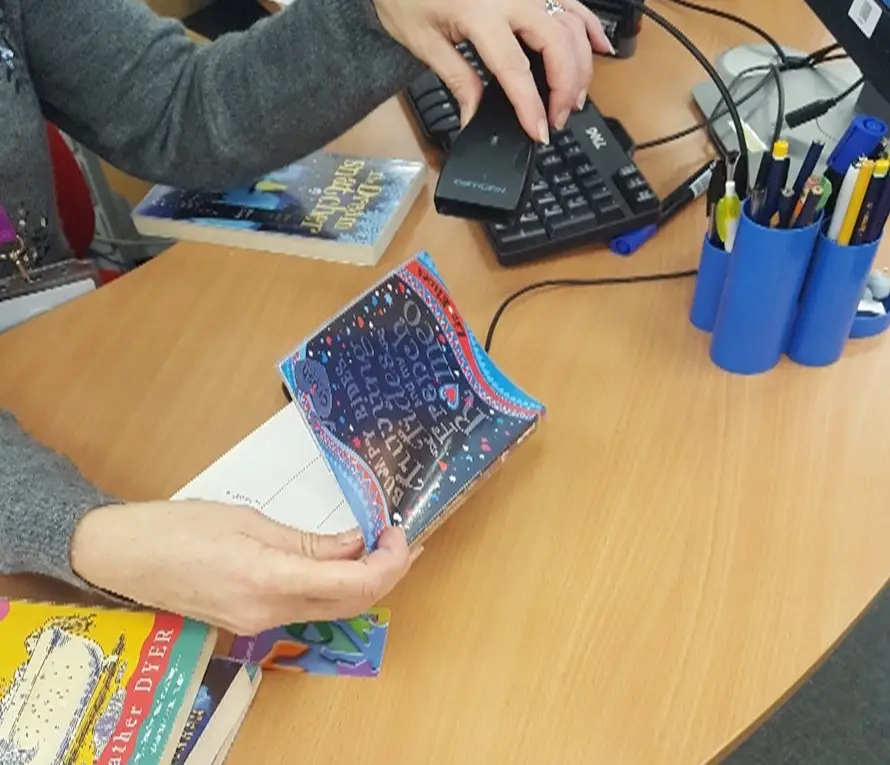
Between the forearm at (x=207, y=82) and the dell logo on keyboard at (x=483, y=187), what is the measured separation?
15 centimetres

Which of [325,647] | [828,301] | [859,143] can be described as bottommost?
[325,647]

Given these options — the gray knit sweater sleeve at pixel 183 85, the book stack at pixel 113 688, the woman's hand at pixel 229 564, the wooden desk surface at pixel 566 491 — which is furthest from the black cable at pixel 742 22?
the book stack at pixel 113 688

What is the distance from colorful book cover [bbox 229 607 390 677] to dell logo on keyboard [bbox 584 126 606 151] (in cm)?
46

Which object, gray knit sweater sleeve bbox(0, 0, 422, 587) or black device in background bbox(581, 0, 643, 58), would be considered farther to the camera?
black device in background bbox(581, 0, 643, 58)

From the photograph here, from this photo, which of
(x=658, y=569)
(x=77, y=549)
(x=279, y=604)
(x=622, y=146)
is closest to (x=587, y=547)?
(x=658, y=569)

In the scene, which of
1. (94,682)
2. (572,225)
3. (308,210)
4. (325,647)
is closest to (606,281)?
(572,225)

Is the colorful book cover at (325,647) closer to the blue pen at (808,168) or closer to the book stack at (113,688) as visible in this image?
the book stack at (113,688)

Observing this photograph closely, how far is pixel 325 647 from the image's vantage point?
0.54 meters

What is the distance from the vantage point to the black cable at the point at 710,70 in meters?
0.74

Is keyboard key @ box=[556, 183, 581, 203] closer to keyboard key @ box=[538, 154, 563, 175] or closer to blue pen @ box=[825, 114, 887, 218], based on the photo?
keyboard key @ box=[538, 154, 563, 175]

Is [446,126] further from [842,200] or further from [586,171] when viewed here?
[842,200]

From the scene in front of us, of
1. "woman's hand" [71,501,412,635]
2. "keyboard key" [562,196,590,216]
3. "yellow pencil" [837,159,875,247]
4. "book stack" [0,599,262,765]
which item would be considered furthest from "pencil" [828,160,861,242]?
"book stack" [0,599,262,765]

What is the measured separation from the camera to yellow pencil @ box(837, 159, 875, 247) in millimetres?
564

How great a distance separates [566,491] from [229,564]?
223 mm
